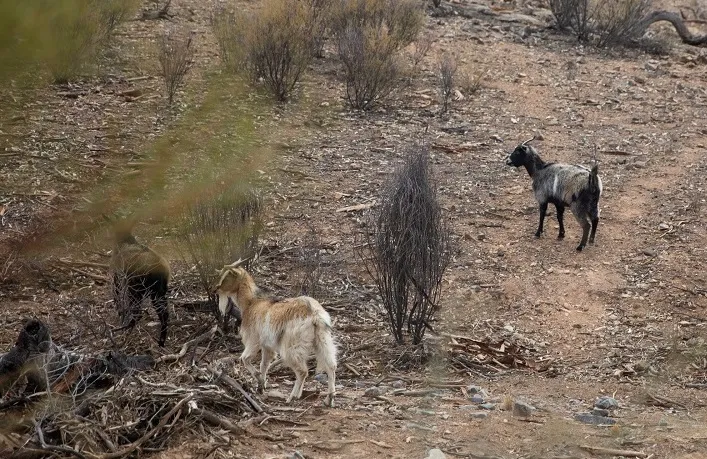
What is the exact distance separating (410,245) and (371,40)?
811cm

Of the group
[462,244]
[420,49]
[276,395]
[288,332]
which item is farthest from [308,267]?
[420,49]

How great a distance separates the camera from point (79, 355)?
689 cm

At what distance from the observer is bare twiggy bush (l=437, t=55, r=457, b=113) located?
1692 centimetres

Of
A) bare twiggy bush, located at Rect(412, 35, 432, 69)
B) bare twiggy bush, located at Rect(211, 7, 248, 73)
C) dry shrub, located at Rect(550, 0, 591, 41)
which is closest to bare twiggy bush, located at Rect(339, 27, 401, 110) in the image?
bare twiggy bush, located at Rect(412, 35, 432, 69)

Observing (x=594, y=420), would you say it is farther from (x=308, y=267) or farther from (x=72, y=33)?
(x=72, y=33)

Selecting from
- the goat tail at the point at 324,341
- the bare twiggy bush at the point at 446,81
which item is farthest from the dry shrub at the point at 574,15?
the goat tail at the point at 324,341

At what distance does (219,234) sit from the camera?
9.73m

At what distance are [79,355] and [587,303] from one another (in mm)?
5963

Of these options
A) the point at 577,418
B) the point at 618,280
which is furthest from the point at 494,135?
the point at 577,418

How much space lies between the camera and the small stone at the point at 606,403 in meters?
7.70

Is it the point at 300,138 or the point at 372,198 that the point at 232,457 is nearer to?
the point at 372,198

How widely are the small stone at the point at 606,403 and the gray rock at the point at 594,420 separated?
40cm

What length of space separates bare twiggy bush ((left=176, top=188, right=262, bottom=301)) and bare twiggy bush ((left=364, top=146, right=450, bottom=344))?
1394mm

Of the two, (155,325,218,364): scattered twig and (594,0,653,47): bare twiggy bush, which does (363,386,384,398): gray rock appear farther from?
(594,0,653,47): bare twiggy bush
